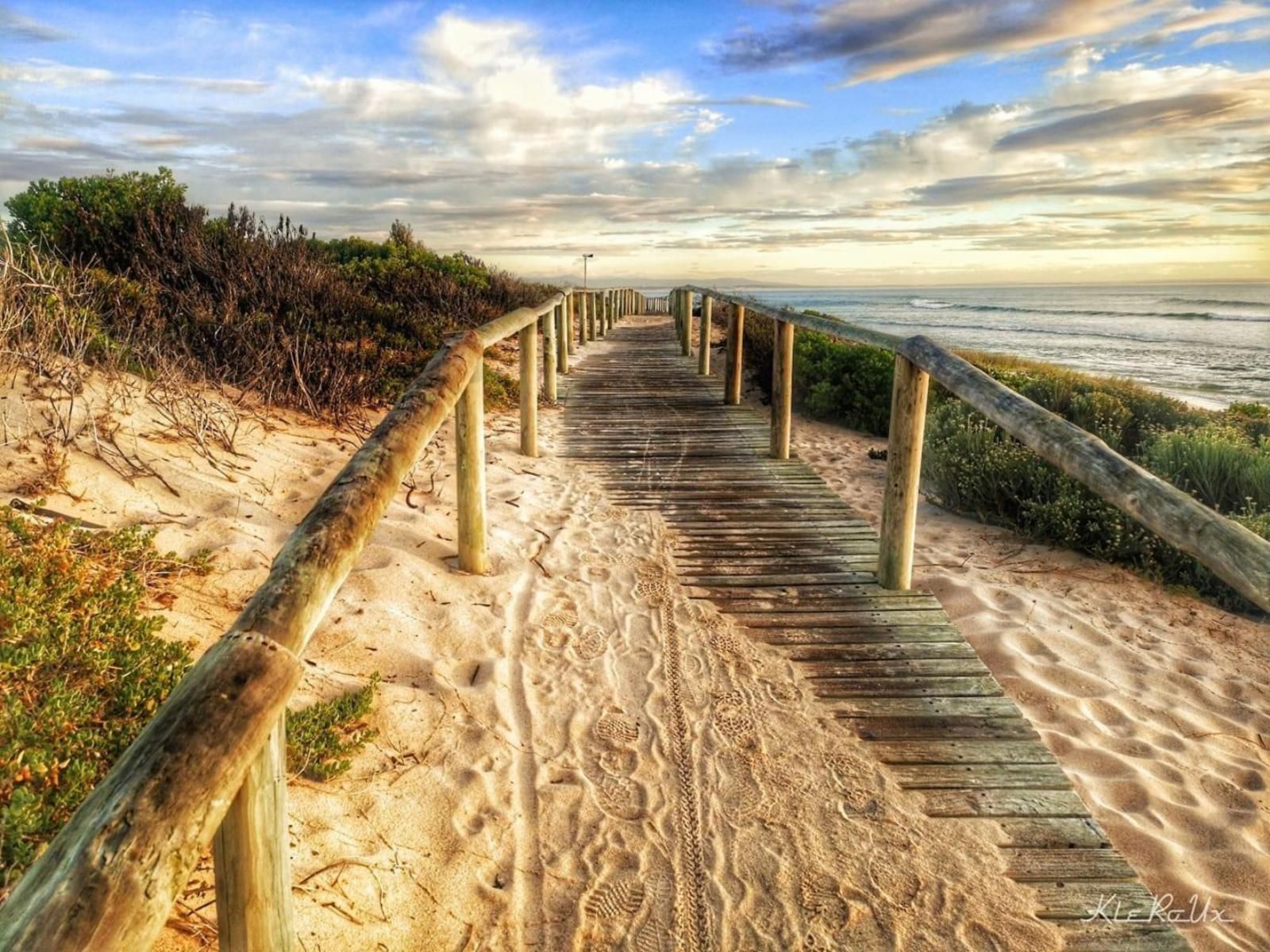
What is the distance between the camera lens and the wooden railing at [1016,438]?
1.82 metres

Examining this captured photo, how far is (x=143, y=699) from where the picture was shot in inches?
93.8

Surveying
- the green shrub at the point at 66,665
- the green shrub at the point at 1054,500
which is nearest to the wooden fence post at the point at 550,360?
the green shrub at the point at 1054,500

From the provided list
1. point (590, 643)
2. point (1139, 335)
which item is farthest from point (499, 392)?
point (1139, 335)

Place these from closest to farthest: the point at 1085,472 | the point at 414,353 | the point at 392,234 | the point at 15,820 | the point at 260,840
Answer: the point at 260,840, the point at 15,820, the point at 1085,472, the point at 414,353, the point at 392,234

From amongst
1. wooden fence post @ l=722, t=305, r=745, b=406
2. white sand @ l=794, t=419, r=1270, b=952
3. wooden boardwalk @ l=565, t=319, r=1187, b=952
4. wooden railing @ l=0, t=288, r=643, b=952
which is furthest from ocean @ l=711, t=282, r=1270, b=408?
wooden railing @ l=0, t=288, r=643, b=952

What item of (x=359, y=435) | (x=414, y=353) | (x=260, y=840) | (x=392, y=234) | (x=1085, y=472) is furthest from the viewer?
(x=392, y=234)

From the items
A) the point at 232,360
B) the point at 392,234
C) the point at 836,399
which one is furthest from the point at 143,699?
the point at 392,234

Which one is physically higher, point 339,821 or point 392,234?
point 392,234

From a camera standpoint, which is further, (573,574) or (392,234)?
(392,234)

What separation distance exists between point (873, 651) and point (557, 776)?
5.43 feet

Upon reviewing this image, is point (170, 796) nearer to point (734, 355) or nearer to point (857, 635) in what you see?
point (857, 635)

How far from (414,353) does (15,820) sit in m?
6.52

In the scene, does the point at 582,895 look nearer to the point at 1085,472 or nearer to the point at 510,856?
the point at 510,856

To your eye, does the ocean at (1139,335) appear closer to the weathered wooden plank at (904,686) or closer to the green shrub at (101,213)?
the green shrub at (101,213)
